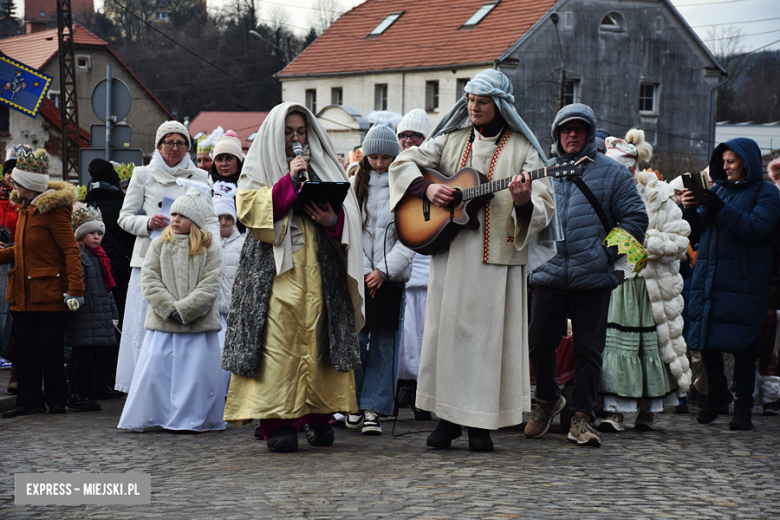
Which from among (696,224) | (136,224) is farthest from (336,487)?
(696,224)

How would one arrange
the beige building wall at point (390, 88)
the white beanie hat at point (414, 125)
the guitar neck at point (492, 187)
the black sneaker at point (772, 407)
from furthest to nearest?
the beige building wall at point (390, 88) → the white beanie hat at point (414, 125) → the black sneaker at point (772, 407) → the guitar neck at point (492, 187)

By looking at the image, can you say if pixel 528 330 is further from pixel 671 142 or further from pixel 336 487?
pixel 671 142

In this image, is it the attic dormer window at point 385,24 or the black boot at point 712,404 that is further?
the attic dormer window at point 385,24

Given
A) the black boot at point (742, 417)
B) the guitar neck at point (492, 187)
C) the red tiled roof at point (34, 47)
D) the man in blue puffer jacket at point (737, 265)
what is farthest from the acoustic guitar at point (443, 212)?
the red tiled roof at point (34, 47)

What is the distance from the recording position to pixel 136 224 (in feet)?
27.1

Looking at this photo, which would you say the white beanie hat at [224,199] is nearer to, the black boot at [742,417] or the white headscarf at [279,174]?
the white headscarf at [279,174]

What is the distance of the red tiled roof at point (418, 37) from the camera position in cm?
4131

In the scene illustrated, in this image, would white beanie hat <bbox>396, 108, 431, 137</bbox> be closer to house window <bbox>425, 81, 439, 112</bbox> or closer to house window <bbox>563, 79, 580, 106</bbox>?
house window <bbox>425, 81, 439, 112</bbox>

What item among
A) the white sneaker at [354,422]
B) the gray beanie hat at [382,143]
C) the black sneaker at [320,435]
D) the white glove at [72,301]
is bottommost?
the white sneaker at [354,422]

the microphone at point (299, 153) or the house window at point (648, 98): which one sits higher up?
the house window at point (648, 98)

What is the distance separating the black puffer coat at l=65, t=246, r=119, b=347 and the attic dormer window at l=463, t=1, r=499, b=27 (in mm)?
36488

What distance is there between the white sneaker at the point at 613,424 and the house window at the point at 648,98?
3891 cm

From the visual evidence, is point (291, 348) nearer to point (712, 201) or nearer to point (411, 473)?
point (411, 473)

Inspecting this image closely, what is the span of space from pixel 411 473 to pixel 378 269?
2258 mm
